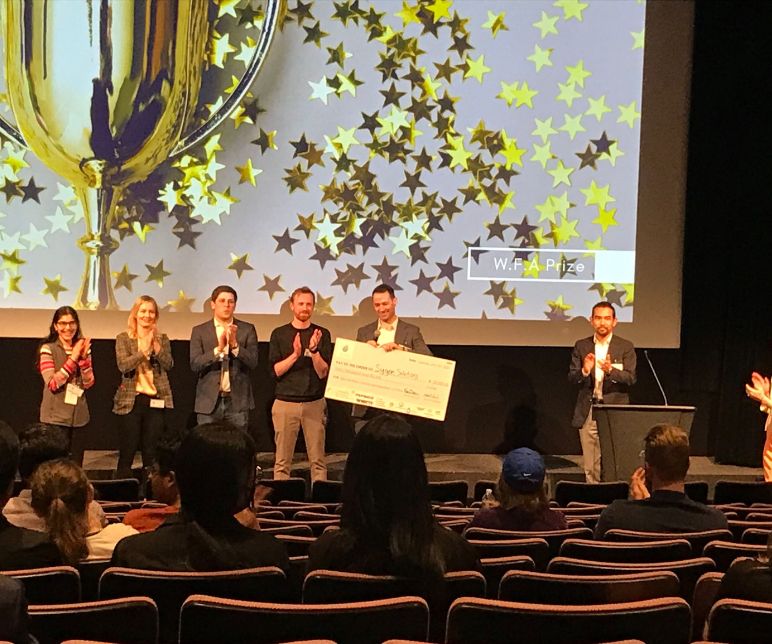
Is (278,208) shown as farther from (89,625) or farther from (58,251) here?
(89,625)

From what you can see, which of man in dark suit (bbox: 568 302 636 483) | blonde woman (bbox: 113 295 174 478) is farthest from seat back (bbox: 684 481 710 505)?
blonde woman (bbox: 113 295 174 478)

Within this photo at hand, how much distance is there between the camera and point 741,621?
79.6 inches

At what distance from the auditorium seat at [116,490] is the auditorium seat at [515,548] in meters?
2.29

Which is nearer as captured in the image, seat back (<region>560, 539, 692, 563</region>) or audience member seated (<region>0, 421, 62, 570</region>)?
audience member seated (<region>0, 421, 62, 570</region>)

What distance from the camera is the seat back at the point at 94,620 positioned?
6.20ft

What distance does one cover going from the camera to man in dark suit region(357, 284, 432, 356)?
625cm

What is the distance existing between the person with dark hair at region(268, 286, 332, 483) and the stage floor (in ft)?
1.77

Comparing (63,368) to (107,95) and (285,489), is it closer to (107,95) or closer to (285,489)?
(285,489)

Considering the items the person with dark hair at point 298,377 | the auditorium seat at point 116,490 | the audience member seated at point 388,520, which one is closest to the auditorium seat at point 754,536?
the audience member seated at point 388,520

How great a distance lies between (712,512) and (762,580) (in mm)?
1122

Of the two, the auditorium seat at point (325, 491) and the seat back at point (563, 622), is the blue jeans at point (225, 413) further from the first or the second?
the seat back at point (563, 622)

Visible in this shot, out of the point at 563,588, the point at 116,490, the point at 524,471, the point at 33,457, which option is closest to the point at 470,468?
the point at 116,490

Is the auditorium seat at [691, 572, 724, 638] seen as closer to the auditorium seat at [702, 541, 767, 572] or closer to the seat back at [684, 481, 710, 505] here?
the auditorium seat at [702, 541, 767, 572]

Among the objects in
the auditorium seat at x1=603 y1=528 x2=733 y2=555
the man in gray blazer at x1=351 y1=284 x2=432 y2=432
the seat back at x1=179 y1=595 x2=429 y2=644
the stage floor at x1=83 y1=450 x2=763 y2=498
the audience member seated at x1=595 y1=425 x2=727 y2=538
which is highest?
the man in gray blazer at x1=351 y1=284 x2=432 y2=432
